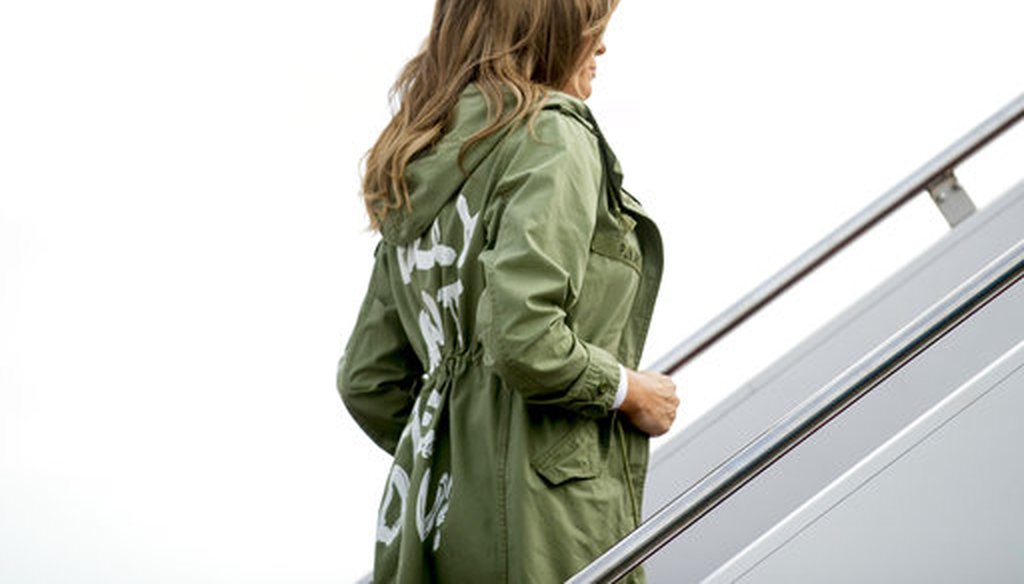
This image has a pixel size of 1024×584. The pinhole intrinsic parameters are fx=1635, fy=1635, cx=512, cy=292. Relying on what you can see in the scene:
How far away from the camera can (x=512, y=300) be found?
172 cm

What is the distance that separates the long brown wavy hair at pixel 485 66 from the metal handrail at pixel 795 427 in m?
0.46

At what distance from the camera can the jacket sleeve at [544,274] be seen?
1.73 metres

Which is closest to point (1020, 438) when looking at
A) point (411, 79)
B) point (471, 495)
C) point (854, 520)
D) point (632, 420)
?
point (854, 520)

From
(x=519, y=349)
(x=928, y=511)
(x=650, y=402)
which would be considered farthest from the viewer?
(x=928, y=511)

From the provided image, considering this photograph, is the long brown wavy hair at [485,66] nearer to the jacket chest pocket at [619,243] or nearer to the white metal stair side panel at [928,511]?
the jacket chest pocket at [619,243]

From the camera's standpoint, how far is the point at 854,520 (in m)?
2.05

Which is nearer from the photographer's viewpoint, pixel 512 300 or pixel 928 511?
pixel 512 300

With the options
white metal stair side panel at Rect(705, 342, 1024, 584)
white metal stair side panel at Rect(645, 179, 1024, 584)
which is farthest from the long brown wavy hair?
white metal stair side panel at Rect(645, 179, 1024, 584)

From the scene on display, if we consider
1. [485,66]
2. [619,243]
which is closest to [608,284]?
[619,243]

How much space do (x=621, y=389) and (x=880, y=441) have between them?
1.25m

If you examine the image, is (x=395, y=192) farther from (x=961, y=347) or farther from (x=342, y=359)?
(x=961, y=347)

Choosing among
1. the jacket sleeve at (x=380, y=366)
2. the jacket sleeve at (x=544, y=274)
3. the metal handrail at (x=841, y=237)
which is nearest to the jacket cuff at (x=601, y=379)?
the jacket sleeve at (x=544, y=274)

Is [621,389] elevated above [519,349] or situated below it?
below

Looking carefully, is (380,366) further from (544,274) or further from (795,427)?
(795,427)
